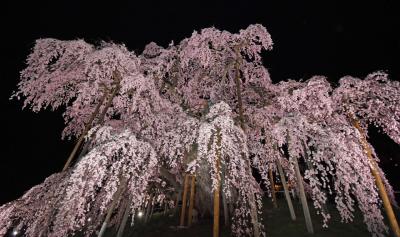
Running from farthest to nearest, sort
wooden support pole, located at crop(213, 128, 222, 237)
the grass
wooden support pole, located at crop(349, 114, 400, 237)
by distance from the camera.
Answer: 1. the grass
2. wooden support pole, located at crop(349, 114, 400, 237)
3. wooden support pole, located at crop(213, 128, 222, 237)

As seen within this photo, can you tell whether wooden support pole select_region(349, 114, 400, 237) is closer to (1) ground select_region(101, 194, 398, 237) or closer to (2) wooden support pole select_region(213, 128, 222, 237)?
(1) ground select_region(101, 194, 398, 237)

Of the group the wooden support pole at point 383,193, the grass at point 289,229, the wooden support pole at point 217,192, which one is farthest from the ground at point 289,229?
the wooden support pole at point 217,192

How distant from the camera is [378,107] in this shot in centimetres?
849

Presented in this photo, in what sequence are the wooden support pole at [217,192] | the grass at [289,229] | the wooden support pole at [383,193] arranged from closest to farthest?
the wooden support pole at [217,192], the wooden support pole at [383,193], the grass at [289,229]

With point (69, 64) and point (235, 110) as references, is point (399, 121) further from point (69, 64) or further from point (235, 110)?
point (69, 64)

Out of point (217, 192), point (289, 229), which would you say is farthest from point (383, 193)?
point (289, 229)

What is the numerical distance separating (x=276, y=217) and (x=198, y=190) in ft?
17.8

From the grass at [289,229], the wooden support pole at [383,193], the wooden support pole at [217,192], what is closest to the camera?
the wooden support pole at [217,192]

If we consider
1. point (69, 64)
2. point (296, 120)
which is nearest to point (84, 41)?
point (69, 64)

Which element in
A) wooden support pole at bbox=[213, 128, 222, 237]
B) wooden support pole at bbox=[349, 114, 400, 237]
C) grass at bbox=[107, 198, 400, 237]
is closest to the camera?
wooden support pole at bbox=[213, 128, 222, 237]

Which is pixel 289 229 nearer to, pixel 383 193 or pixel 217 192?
pixel 383 193

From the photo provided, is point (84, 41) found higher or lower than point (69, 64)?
higher

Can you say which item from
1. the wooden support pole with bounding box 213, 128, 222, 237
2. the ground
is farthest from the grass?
the wooden support pole with bounding box 213, 128, 222, 237

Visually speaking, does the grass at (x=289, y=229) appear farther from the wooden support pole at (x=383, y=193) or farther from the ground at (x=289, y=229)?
the wooden support pole at (x=383, y=193)
